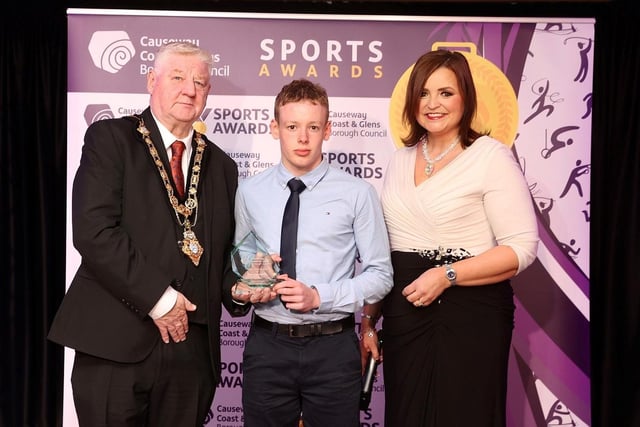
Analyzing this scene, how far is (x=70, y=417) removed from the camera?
3.68 metres

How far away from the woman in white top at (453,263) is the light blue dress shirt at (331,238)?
0.43 feet

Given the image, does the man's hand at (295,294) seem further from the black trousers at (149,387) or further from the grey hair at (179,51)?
the grey hair at (179,51)

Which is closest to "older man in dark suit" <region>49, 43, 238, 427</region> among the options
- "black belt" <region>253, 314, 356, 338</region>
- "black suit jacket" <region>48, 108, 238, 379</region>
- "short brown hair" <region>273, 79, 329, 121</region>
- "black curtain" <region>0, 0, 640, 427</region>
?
"black suit jacket" <region>48, 108, 238, 379</region>

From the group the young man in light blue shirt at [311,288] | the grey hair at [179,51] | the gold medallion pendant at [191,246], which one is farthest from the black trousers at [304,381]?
the grey hair at [179,51]

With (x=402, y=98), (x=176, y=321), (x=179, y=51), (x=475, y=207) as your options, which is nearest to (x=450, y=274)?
(x=475, y=207)

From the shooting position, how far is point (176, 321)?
2.28 m

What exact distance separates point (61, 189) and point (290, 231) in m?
2.23

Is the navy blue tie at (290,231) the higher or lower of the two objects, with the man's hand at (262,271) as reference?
higher

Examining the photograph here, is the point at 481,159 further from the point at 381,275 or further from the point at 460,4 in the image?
the point at 460,4

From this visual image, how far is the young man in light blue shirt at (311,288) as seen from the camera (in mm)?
2396

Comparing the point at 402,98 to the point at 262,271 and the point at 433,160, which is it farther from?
the point at 262,271

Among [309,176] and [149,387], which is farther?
Result: [309,176]

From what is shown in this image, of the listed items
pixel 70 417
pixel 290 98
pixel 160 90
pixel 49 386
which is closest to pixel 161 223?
pixel 160 90

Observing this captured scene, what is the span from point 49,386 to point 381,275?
8.76ft
